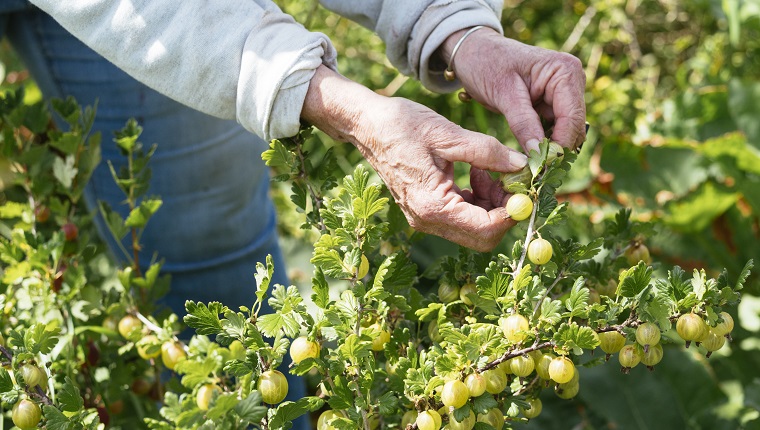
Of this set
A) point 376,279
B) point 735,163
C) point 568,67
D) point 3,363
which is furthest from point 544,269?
point 735,163

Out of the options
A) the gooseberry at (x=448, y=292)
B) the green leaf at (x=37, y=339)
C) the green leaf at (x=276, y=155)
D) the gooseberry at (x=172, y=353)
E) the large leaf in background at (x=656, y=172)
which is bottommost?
the large leaf in background at (x=656, y=172)

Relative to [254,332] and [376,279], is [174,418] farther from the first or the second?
[376,279]

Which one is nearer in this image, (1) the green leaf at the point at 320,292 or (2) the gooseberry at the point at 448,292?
(1) the green leaf at the point at 320,292

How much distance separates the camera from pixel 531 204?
2.72 feet

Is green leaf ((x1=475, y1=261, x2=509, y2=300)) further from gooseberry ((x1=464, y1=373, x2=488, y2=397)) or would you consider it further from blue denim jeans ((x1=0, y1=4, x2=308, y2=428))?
blue denim jeans ((x1=0, y1=4, x2=308, y2=428))

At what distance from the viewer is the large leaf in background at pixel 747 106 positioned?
203 cm

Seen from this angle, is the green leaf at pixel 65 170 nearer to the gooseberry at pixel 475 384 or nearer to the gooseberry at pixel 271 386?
the gooseberry at pixel 271 386

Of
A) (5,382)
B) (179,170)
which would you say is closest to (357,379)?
(5,382)

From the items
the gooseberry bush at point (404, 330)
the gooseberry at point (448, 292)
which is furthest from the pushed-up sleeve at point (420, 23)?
the gooseberry at point (448, 292)

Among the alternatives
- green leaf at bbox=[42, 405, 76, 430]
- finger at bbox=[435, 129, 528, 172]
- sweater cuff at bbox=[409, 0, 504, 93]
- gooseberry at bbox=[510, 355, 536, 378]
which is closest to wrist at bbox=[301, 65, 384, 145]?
finger at bbox=[435, 129, 528, 172]

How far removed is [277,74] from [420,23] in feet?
0.97

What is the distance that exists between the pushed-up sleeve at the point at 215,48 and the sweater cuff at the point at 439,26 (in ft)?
0.62

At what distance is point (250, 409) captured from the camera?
2.20 feet

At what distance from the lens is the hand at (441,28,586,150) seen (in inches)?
37.0
